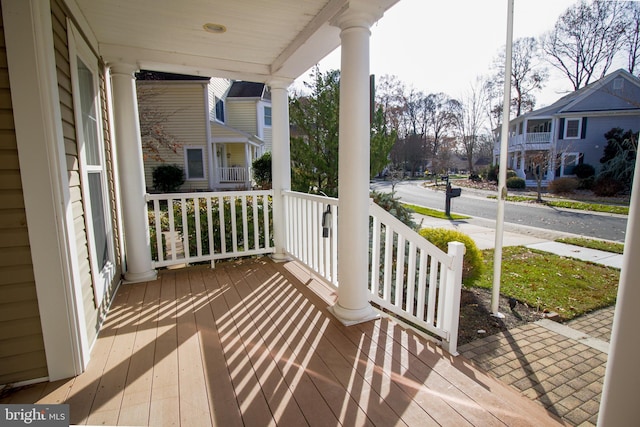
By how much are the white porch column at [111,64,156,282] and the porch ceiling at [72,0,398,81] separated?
0.24m

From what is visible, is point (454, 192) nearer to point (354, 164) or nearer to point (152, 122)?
point (354, 164)

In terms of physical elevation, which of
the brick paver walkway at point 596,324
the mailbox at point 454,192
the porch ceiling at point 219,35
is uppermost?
the porch ceiling at point 219,35

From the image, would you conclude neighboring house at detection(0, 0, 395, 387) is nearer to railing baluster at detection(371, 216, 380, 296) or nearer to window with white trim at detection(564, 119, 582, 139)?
railing baluster at detection(371, 216, 380, 296)

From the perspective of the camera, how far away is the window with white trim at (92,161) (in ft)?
7.38

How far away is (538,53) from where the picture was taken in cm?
832

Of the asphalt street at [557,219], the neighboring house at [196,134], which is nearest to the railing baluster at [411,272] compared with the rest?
the asphalt street at [557,219]

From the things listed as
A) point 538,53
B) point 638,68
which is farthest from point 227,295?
point 538,53

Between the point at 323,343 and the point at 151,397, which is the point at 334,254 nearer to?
the point at 323,343

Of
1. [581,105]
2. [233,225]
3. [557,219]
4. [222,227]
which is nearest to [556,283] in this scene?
[233,225]

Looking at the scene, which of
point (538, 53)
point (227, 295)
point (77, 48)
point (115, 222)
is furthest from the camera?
point (538, 53)

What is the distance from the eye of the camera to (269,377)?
1.83m

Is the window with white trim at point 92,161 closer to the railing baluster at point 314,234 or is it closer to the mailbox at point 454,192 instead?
the railing baluster at point 314,234

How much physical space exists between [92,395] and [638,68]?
7598mm

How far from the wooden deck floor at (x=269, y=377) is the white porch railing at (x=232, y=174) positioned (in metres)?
11.5
